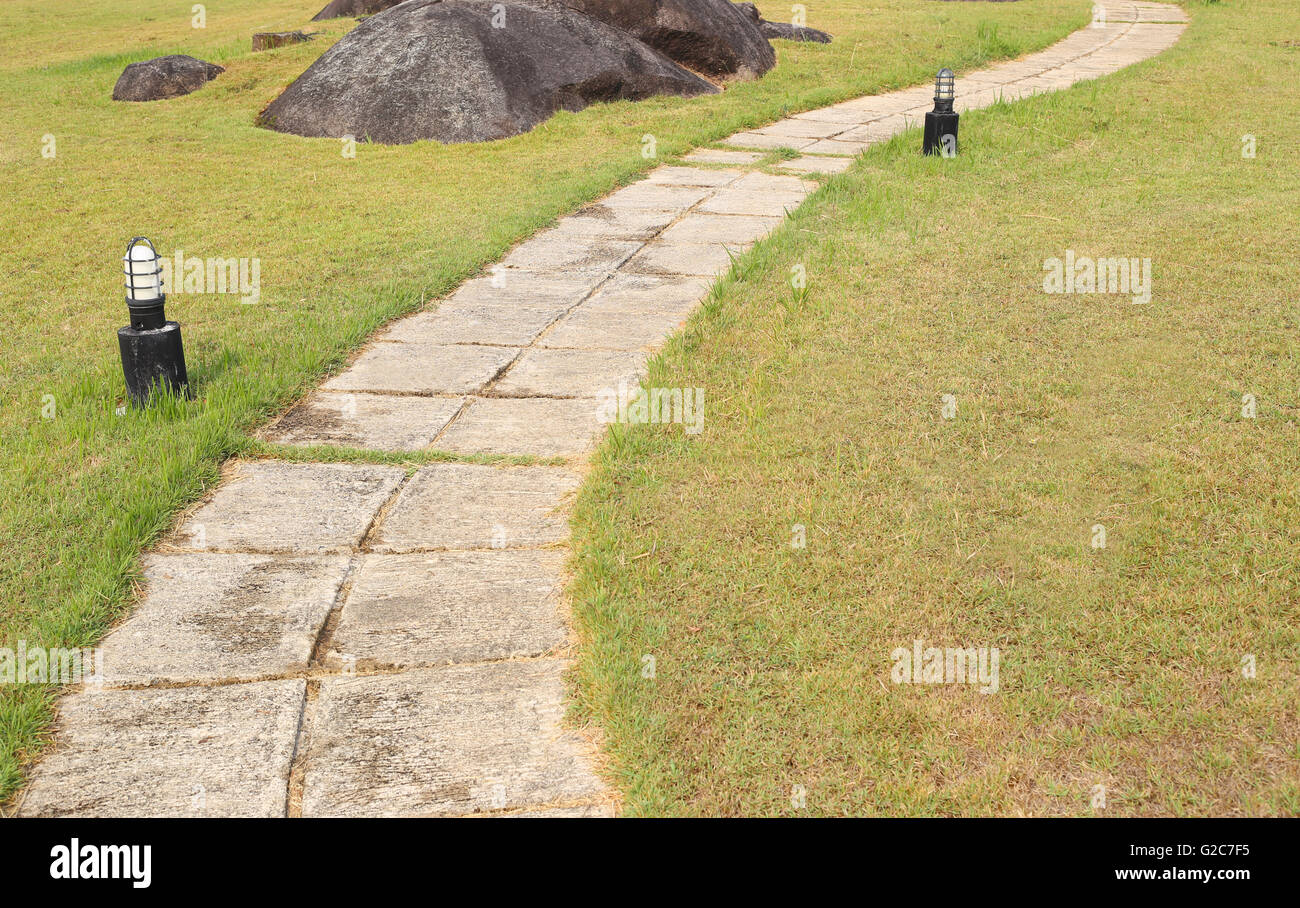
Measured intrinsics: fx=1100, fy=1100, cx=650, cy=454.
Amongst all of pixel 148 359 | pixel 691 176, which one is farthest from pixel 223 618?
pixel 691 176

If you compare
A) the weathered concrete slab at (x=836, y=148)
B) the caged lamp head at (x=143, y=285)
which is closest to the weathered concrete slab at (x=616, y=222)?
the weathered concrete slab at (x=836, y=148)

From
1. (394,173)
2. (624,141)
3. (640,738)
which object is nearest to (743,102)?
(624,141)

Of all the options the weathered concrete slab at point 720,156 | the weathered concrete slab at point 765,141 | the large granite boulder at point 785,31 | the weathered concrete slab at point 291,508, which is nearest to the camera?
the weathered concrete slab at point 291,508

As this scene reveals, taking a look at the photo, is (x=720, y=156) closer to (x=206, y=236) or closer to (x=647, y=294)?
(x=647, y=294)

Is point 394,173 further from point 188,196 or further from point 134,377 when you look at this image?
point 134,377

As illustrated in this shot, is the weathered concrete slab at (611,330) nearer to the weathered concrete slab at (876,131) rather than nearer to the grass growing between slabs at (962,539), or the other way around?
the grass growing between slabs at (962,539)

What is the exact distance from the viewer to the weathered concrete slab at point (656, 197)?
8.31 meters

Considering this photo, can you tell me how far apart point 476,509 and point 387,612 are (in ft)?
2.37

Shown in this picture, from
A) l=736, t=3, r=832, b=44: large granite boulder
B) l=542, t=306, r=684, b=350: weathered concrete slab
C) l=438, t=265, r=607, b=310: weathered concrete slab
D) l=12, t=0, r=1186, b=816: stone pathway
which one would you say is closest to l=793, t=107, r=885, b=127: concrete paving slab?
l=736, t=3, r=832, b=44: large granite boulder

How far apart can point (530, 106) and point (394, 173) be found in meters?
2.02

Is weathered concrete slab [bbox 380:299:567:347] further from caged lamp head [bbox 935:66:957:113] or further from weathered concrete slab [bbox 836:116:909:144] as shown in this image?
weathered concrete slab [bbox 836:116:909:144]

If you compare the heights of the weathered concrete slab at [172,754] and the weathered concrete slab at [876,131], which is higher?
the weathered concrete slab at [876,131]

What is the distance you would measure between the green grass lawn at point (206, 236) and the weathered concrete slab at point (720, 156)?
0.90 feet

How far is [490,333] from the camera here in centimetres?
579
